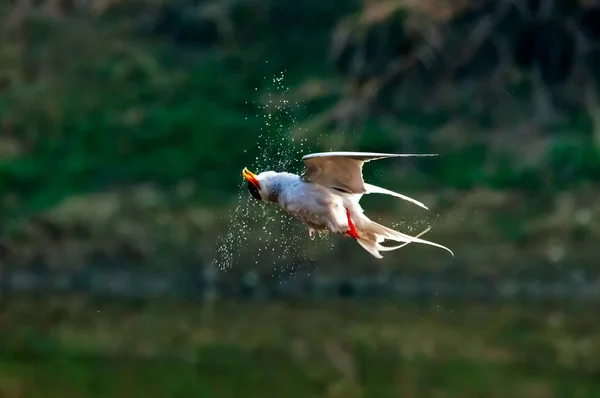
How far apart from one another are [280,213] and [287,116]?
249 centimetres

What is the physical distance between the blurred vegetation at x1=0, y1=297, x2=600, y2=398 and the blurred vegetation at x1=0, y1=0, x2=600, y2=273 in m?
1.62

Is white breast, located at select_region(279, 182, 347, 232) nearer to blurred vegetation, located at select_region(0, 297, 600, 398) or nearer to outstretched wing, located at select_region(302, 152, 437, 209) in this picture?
outstretched wing, located at select_region(302, 152, 437, 209)

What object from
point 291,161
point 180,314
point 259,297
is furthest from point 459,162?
point 180,314

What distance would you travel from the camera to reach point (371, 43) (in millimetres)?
20109

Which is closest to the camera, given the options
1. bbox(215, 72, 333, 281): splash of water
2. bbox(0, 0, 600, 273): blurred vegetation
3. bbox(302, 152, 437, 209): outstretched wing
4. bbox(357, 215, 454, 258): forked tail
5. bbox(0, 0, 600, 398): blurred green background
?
bbox(302, 152, 437, 209): outstretched wing

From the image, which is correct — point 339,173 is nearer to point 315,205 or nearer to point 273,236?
point 315,205

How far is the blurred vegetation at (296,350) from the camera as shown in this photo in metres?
12.1

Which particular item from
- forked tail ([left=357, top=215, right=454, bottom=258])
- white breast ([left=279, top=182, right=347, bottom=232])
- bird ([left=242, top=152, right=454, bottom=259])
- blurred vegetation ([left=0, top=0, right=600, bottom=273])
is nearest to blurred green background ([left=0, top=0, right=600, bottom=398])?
blurred vegetation ([left=0, top=0, right=600, bottom=273])

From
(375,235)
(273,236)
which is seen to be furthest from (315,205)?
(273,236)

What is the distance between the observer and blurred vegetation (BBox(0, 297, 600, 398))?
12078 millimetres

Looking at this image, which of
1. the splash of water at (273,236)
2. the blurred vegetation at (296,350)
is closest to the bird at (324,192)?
the blurred vegetation at (296,350)

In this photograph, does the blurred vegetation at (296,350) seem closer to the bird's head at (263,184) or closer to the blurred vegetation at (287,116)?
the blurred vegetation at (287,116)

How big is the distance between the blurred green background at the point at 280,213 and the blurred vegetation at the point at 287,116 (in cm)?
4

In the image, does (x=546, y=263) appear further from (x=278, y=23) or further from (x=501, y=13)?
(x=278, y=23)
